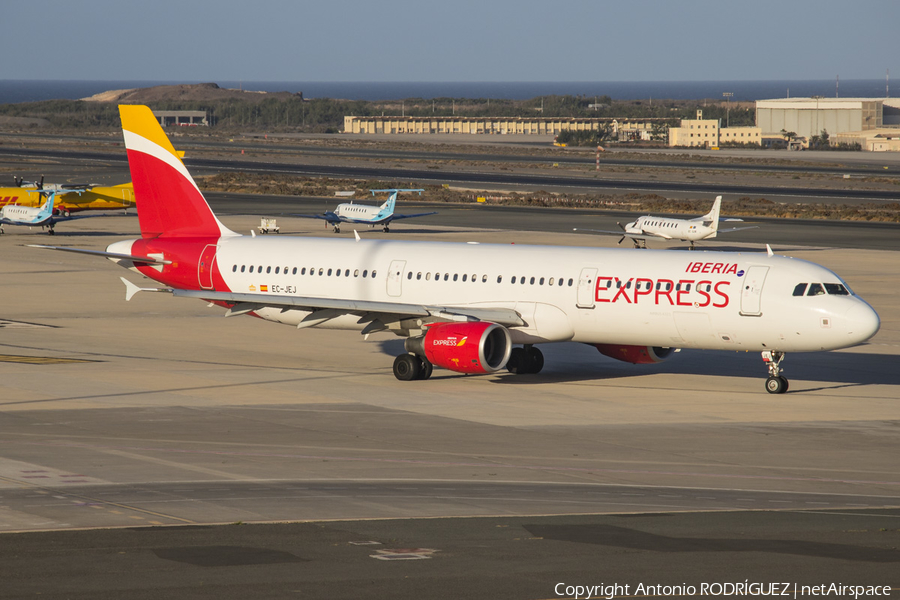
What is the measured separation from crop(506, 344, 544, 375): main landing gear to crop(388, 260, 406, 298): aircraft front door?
4.25m

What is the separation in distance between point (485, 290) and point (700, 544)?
64.1ft

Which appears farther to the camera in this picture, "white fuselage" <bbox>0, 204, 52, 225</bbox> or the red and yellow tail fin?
"white fuselage" <bbox>0, 204, 52, 225</bbox>

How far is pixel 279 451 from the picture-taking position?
27562 millimetres

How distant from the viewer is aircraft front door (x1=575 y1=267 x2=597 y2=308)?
36125 millimetres

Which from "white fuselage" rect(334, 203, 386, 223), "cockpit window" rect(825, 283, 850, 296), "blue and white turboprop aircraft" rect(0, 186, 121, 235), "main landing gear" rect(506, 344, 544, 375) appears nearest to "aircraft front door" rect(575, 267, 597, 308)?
"main landing gear" rect(506, 344, 544, 375)

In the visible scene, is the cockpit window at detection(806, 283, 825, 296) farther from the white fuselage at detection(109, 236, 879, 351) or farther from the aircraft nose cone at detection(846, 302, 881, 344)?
the aircraft nose cone at detection(846, 302, 881, 344)

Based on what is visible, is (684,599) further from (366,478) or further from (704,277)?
(704,277)

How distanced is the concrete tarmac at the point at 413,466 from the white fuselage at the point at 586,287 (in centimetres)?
195

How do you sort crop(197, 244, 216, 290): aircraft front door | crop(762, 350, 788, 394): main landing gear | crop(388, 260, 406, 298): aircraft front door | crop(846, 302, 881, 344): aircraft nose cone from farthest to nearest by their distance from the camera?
crop(197, 244, 216, 290): aircraft front door → crop(388, 260, 406, 298): aircraft front door → crop(762, 350, 788, 394): main landing gear → crop(846, 302, 881, 344): aircraft nose cone

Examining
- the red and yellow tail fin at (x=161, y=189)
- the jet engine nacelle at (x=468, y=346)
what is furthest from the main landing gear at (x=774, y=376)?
the red and yellow tail fin at (x=161, y=189)

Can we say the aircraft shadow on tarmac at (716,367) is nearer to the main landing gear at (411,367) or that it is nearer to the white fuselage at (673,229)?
the main landing gear at (411,367)

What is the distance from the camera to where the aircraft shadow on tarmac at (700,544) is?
60.0 feet

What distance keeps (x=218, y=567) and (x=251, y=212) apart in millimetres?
89865

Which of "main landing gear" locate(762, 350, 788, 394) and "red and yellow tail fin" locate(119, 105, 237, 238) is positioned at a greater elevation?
"red and yellow tail fin" locate(119, 105, 237, 238)
